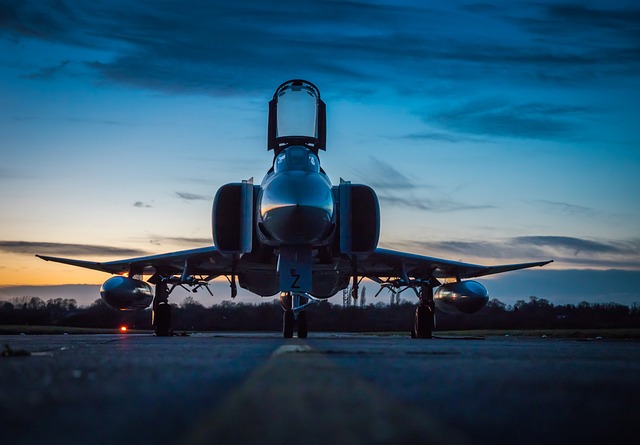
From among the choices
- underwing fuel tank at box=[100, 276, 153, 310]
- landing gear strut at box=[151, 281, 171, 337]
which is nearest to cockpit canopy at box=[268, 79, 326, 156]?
underwing fuel tank at box=[100, 276, 153, 310]

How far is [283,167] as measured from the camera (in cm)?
1327

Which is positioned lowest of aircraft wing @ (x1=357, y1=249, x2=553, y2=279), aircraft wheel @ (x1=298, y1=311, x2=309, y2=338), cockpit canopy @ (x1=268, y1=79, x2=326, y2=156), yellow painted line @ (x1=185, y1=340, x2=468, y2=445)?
yellow painted line @ (x1=185, y1=340, x2=468, y2=445)

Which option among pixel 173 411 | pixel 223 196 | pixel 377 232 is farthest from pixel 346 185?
pixel 173 411

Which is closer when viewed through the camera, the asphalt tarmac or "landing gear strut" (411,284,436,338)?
the asphalt tarmac

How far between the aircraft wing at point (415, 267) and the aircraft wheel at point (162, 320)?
4.68 meters

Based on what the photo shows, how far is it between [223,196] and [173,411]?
38.9 feet

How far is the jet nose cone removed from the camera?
11922mm

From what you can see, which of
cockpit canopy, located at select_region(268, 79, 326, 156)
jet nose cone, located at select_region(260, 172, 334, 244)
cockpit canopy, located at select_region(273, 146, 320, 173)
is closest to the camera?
jet nose cone, located at select_region(260, 172, 334, 244)

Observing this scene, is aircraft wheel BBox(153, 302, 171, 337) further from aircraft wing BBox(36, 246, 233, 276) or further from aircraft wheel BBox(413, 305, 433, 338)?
aircraft wheel BBox(413, 305, 433, 338)

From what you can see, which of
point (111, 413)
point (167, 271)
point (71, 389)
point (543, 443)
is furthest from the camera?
point (167, 271)

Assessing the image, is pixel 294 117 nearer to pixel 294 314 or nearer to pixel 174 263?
pixel 294 314

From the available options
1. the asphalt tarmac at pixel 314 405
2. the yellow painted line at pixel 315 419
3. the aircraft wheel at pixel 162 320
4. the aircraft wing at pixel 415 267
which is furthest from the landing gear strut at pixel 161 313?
the yellow painted line at pixel 315 419

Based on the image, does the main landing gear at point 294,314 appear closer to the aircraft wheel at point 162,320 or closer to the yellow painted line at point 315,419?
the aircraft wheel at point 162,320

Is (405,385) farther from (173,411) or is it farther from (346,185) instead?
(346,185)
